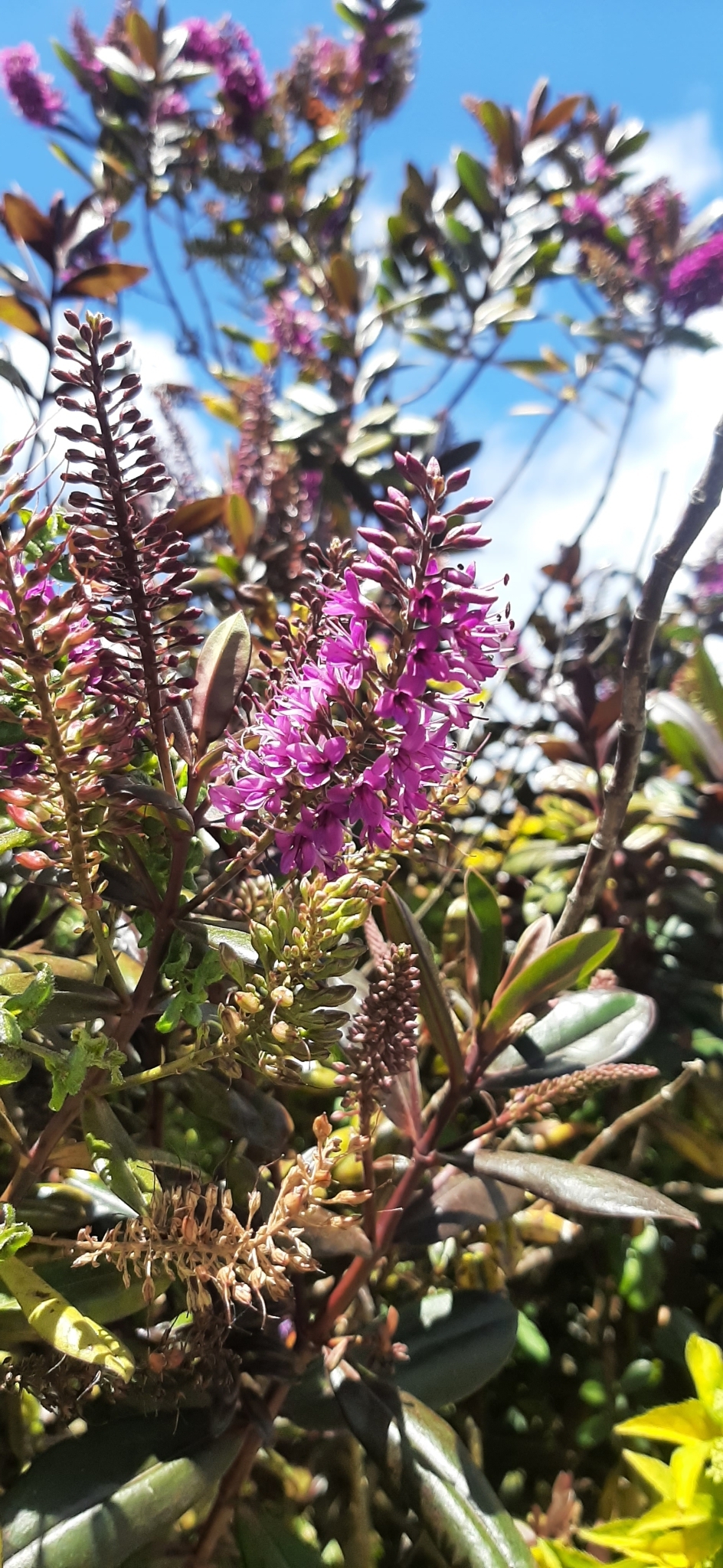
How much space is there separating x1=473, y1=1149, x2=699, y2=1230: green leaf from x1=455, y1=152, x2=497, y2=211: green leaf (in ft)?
6.26

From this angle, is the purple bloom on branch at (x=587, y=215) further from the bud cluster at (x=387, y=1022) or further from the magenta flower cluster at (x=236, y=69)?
the bud cluster at (x=387, y=1022)

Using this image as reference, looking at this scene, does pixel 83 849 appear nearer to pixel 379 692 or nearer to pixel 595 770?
pixel 379 692

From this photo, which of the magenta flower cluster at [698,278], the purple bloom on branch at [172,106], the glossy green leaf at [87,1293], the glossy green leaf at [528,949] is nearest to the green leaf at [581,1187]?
the glossy green leaf at [528,949]

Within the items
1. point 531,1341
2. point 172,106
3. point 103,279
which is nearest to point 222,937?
point 531,1341

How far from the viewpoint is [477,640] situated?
0.55 metres

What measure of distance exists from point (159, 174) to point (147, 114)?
0.50ft

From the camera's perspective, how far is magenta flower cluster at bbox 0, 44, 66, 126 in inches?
116

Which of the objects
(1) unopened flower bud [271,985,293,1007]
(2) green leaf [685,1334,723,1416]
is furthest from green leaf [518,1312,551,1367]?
(1) unopened flower bud [271,985,293,1007]

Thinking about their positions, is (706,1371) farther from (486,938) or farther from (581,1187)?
(486,938)

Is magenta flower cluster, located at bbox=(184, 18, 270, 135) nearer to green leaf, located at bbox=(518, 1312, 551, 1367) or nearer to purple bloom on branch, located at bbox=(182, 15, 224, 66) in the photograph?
purple bloom on branch, located at bbox=(182, 15, 224, 66)

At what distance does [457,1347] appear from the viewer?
793 millimetres

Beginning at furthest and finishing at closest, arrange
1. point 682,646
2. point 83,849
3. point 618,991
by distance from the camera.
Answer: point 682,646 < point 618,991 < point 83,849

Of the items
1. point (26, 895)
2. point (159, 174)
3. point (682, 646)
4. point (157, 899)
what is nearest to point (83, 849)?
point (157, 899)

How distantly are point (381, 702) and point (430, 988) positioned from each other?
0.30 m
